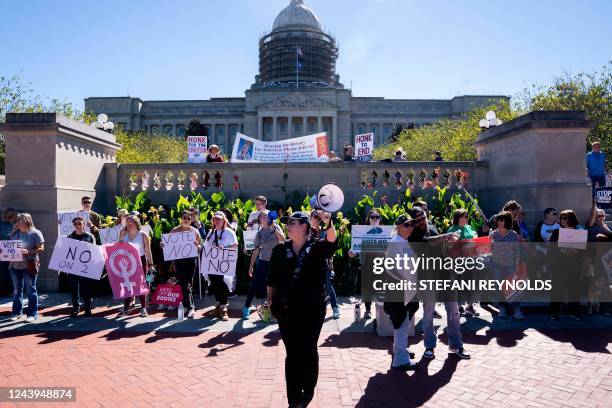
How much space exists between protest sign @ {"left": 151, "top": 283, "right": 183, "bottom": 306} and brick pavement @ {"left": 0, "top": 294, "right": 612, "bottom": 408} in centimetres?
94

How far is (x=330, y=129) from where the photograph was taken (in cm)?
8100

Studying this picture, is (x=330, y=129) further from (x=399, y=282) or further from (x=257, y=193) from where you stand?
(x=399, y=282)

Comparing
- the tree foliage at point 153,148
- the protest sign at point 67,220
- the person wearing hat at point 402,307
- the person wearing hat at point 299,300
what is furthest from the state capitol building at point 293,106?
the person wearing hat at point 299,300

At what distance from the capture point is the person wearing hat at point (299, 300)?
4.21 metres

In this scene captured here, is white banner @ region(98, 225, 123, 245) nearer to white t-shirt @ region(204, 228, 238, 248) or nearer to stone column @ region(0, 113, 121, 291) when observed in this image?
stone column @ region(0, 113, 121, 291)

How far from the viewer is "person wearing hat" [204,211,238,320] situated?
26.9ft

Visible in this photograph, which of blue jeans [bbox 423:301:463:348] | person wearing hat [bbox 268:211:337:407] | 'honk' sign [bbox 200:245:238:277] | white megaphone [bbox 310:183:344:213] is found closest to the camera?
person wearing hat [bbox 268:211:337:407]

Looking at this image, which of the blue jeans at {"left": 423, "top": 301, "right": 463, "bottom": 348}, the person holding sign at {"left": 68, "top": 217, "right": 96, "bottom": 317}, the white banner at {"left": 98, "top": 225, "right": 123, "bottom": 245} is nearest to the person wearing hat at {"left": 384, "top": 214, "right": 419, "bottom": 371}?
the blue jeans at {"left": 423, "top": 301, "right": 463, "bottom": 348}

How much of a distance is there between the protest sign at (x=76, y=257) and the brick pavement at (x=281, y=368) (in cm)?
130

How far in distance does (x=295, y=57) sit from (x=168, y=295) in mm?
84390

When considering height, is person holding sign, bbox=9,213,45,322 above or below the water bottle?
above

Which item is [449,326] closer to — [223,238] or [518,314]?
[518,314]

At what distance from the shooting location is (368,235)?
8477mm

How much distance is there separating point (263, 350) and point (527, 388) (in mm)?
3546
